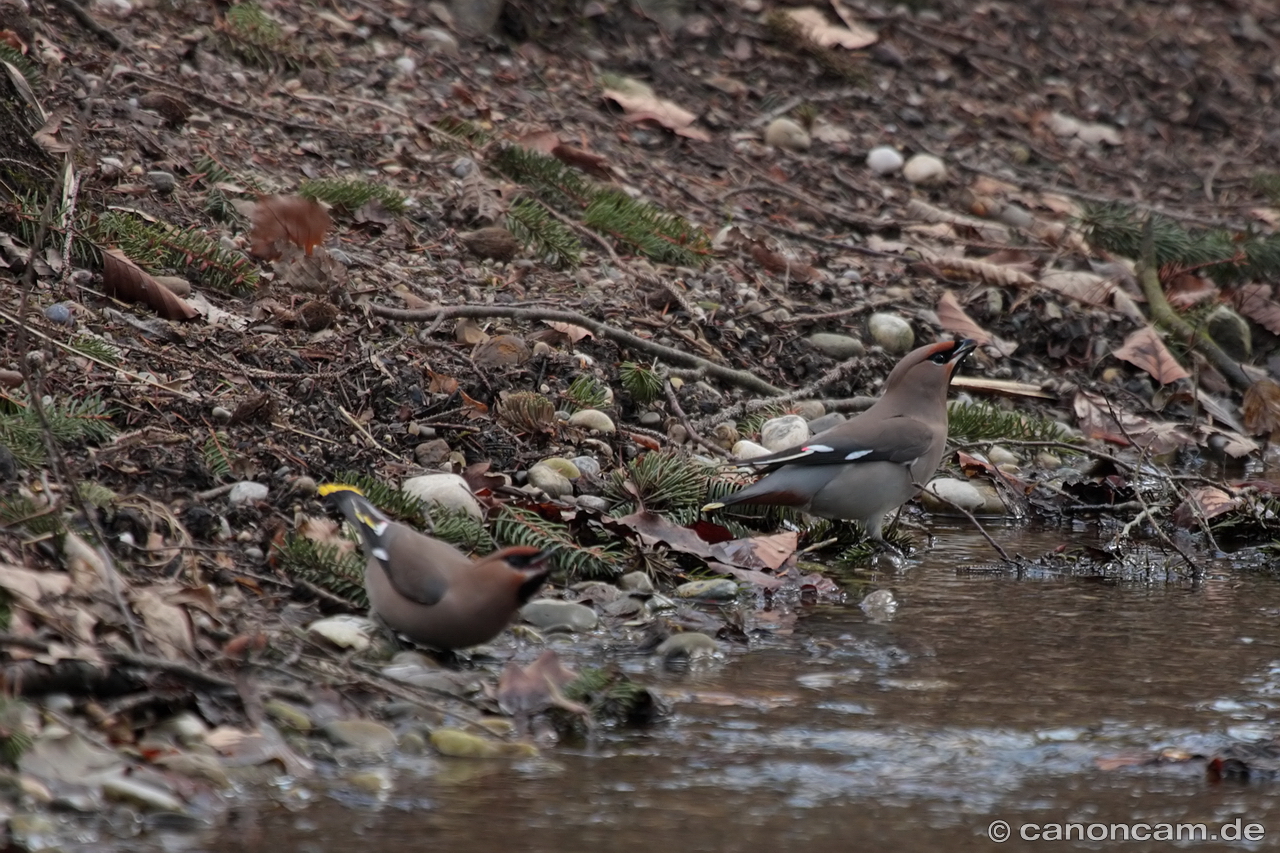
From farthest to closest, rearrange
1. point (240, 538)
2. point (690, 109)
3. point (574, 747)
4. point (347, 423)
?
point (690, 109) → point (347, 423) → point (240, 538) → point (574, 747)

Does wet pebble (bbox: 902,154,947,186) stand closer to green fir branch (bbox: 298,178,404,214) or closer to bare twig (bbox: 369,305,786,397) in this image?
bare twig (bbox: 369,305,786,397)

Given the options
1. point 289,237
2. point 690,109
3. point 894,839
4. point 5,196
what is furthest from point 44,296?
point 690,109

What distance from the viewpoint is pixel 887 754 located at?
360cm

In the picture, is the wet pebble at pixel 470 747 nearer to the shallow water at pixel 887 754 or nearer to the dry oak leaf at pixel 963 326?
the shallow water at pixel 887 754

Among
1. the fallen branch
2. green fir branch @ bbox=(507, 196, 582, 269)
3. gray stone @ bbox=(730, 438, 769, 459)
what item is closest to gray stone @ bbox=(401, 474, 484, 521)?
gray stone @ bbox=(730, 438, 769, 459)

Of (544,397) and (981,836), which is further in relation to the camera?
(544,397)

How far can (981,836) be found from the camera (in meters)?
3.16

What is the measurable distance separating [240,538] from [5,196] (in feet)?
6.22

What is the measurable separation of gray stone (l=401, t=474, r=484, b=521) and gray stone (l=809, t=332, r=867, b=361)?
8.55 ft

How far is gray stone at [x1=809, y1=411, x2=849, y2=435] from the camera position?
6.23 m

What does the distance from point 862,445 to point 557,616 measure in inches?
64.3

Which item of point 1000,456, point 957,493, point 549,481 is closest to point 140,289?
point 549,481

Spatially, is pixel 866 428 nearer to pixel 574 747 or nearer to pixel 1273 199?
pixel 574 747

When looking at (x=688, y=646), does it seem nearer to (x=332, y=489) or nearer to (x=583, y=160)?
(x=332, y=489)
